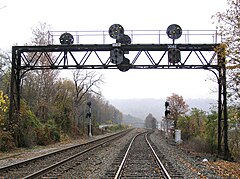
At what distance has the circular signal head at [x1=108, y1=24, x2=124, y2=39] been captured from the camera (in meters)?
23.9

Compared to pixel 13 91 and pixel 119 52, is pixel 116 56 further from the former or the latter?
pixel 13 91

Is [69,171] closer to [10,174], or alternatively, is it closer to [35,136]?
[10,174]

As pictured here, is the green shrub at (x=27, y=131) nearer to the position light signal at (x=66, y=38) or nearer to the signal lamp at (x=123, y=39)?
the position light signal at (x=66, y=38)

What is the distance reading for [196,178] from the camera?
12.4 m

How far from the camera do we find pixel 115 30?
23.9m

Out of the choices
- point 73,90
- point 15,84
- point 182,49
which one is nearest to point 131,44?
point 182,49

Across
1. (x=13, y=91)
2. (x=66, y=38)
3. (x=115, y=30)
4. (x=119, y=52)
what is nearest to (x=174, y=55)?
(x=119, y=52)

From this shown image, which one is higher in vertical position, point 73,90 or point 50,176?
point 73,90

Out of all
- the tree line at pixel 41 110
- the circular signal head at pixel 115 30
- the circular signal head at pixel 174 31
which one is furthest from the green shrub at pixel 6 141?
the circular signal head at pixel 174 31

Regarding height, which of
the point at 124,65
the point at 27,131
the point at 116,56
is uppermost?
the point at 116,56

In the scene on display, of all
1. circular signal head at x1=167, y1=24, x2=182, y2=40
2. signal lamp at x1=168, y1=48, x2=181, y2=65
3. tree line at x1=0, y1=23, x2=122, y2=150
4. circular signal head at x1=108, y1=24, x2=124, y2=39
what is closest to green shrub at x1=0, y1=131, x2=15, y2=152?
tree line at x1=0, y1=23, x2=122, y2=150

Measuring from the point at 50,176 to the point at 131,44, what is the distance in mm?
13209

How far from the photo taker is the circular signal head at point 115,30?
2388cm

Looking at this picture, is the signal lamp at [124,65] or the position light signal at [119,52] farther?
the signal lamp at [124,65]
